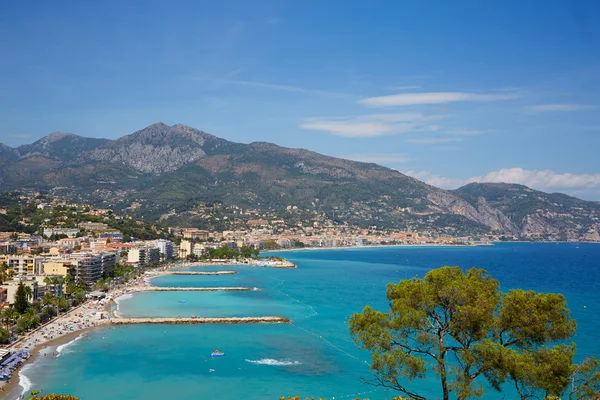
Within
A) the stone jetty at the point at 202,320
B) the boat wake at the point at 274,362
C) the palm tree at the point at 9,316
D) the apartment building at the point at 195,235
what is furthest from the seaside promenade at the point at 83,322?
the apartment building at the point at 195,235

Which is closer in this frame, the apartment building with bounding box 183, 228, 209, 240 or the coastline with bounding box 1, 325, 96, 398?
the coastline with bounding box 1, 325, 96, 398

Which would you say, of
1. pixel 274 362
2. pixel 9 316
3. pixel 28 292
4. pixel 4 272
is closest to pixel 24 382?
pixel 274 362

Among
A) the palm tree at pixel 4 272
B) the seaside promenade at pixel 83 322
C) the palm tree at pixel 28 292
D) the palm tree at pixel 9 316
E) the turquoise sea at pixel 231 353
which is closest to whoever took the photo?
the turquoise sea at pixel 231 353

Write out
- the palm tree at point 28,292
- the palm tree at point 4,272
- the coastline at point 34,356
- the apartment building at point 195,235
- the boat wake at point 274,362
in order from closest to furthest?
the coastline at point 34,356 → the boat wake at point 274,362 → the palm tree at point 28,292 → the palm tree at point 4,272 → the apartment building at point 195,235

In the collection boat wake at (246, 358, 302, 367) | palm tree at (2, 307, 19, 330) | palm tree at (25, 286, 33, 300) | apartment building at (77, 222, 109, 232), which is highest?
apartment building at (77, 222, 109, 232)

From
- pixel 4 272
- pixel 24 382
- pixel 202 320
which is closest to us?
pixel 24 382

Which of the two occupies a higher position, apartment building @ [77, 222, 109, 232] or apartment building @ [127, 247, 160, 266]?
apartment building @ [77, 222, 109, 232]

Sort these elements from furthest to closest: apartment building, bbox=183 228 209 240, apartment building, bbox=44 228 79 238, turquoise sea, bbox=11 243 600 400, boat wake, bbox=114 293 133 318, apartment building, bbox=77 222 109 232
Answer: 1. apartment building, bbox=183 228 209 240
2. apartment building, bbox=77 222 109 232
3. apartment building, bbox=44 228 79 238
4. boat wake, bbox=114 293 133 318
5. turquoise sea, bbox=11 243 600 400

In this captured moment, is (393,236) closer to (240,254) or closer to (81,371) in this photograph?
(240,254)

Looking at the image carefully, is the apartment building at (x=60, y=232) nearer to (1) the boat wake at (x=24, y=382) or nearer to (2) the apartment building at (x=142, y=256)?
(2) the apartment building at (x=142, y=256)

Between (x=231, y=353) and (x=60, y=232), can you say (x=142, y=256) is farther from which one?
(x=231, y=353)

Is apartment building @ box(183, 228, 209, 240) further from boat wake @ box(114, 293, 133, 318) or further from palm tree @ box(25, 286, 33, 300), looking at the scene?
palm tree @ box(25, 286, 33, 300)

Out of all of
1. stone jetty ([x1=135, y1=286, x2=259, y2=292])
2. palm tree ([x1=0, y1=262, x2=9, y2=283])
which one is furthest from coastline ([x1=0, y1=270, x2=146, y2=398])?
stone jetty ([x1=135, y1=286, x2=259, y2=292])

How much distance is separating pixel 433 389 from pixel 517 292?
15.5 meters
